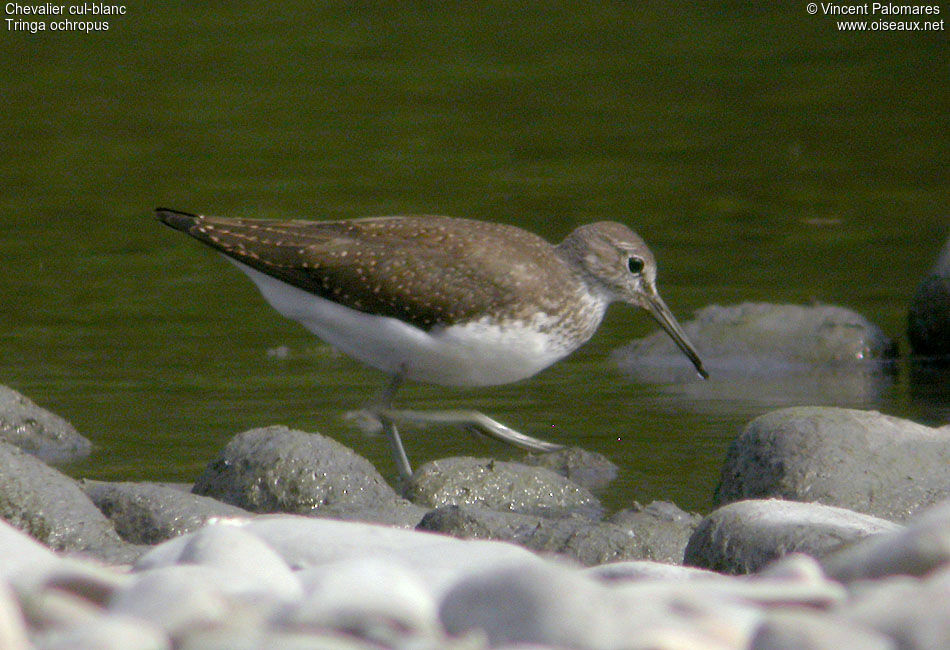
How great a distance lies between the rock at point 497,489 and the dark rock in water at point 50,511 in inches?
50.8

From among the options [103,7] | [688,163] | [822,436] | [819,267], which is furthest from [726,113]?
[822,436]

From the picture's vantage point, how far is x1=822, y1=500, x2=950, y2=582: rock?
11.2ft

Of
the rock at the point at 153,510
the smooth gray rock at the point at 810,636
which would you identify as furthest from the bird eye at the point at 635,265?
the smooth gray rock at the point at 810,636

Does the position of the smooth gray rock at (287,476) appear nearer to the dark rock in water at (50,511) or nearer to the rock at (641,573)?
the dark rock in water at (50,511)

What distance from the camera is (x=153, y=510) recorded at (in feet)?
19.4

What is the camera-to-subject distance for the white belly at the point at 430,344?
726cm

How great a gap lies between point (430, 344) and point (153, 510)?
175 cm

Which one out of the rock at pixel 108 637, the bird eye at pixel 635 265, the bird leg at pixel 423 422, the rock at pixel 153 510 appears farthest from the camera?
the bird eye at pixel 635 265

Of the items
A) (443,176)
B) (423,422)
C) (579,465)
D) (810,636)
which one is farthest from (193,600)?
(443,176)

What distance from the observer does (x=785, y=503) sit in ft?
17.1

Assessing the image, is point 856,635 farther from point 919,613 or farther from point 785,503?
point 785,503

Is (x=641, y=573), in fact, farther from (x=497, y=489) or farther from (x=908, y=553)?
(x=497, y=489)

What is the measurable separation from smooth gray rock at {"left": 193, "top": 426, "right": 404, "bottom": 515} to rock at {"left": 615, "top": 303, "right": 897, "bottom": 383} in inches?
115

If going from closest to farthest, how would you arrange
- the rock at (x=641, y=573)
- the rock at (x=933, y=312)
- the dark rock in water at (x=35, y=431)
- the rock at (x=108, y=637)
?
the rock at (x=108, y=637) → the rock at (x=641, y=573) → the dark rock in water at (x=35, y=431) → the rock at (x=933, y=312)
